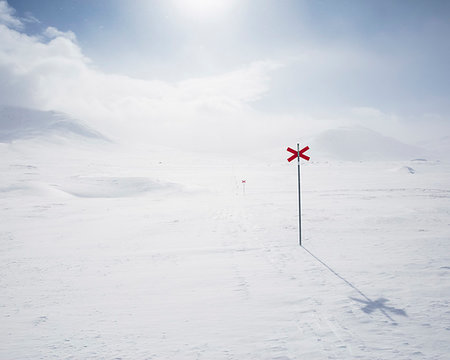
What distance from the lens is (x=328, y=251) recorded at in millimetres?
9375

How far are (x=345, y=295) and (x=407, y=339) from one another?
61.8 inches

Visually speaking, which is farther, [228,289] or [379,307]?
[228,289]

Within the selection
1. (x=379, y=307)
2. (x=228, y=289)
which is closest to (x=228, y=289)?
(x=228, y=289)

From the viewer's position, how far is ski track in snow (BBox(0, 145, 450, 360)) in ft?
15.8

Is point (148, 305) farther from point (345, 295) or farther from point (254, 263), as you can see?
point (345, 295)

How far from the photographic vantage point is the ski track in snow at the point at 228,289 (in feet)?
15.8

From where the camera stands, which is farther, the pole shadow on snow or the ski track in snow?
the pole shadow on snow

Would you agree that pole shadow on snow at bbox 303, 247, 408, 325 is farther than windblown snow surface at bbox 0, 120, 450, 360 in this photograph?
Yes

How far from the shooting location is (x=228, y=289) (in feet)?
22.2

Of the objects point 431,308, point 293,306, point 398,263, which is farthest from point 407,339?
point 398,263

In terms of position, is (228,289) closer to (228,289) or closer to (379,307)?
(228,289)

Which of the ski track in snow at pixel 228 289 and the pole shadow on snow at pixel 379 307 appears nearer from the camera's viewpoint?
the ski track in snow at pixel 228 289

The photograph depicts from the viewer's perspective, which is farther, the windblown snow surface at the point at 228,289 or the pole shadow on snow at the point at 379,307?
the pole shadow on snow at the point at 379,307

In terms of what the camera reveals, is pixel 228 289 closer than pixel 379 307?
No
